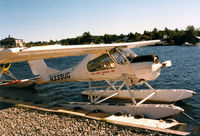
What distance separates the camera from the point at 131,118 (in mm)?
5926

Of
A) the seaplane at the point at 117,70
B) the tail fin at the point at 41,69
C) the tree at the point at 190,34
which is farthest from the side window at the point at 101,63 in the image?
the tree at the point at 190,34

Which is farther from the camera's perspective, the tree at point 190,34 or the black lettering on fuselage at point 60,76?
the tree at point 190,34

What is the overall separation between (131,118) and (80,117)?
6.37 feet

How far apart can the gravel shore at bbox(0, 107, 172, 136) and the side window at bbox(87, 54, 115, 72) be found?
2.52 meters

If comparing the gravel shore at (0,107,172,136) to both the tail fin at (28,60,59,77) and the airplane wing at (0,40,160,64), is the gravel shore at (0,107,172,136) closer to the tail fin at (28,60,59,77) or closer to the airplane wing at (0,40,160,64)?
the airplane wing at (0,40,160,64)

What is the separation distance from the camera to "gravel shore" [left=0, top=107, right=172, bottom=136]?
4.89 m

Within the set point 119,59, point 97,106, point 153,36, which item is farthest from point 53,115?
point 153,36

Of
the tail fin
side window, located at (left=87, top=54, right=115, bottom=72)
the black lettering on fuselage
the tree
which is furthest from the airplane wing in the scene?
the tree

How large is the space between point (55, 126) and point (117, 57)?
379 centimetres

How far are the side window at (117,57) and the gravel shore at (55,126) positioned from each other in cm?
276

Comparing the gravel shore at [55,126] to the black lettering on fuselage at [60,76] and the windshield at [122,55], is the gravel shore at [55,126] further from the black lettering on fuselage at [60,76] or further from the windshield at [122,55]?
the windshield at [122,55]

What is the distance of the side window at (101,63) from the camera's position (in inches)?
286

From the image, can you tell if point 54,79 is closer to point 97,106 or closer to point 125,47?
point 97,106

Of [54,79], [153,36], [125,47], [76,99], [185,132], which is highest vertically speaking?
[153,36]
